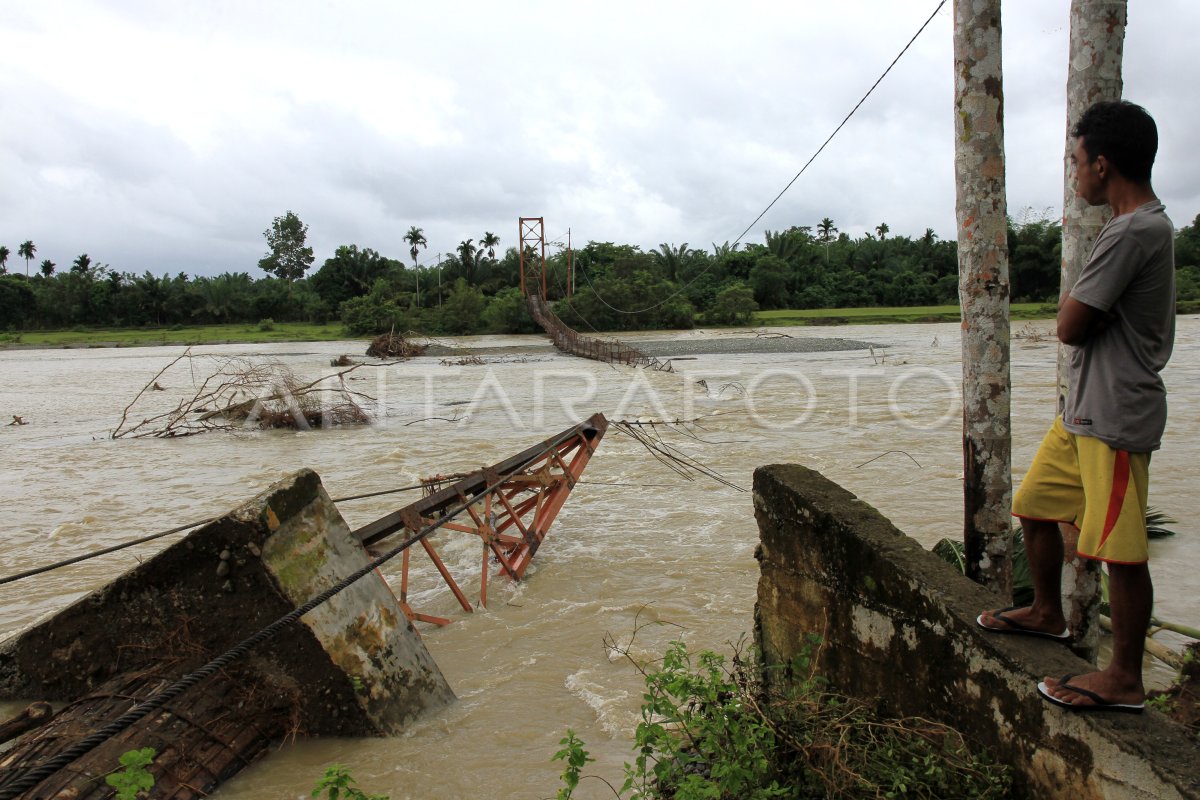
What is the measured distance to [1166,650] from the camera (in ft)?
12.8

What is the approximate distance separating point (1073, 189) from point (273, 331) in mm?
58822

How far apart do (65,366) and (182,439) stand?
86.1 feet

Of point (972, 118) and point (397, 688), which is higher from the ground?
point (972, 118)

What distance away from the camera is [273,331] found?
5644 centimetres

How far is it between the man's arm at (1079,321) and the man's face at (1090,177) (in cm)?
31

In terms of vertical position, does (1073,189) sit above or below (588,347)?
above

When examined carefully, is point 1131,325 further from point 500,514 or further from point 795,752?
point 500,514

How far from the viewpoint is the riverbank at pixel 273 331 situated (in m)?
49.5

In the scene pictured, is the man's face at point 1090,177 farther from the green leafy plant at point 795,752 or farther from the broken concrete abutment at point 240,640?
the broken concrete abutment at point 240,640

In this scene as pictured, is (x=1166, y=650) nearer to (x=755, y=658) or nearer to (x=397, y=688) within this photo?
(x=755, y=658)

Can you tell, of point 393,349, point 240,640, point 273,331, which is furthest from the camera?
point 273,331

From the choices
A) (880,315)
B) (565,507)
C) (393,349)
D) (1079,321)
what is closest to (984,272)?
(1079,321)

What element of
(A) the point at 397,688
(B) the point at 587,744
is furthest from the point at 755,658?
(A) the point at 397,688

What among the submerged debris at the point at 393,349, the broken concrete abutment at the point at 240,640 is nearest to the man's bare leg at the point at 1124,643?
the broken concrete abutment at the point at 240,640
